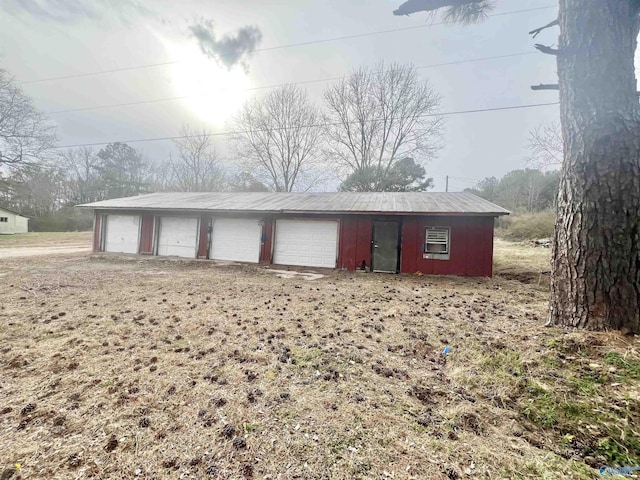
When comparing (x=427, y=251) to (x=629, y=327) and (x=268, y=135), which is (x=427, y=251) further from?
(x=268, y=135)

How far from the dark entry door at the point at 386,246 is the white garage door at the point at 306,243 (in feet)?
4.92

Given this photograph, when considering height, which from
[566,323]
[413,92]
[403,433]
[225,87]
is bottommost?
[403,433]

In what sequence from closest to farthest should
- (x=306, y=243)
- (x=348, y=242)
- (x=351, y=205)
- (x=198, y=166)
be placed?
(x=348, y=242), (x=351, y=205), (x=306, y=243), (x=198, y=166)

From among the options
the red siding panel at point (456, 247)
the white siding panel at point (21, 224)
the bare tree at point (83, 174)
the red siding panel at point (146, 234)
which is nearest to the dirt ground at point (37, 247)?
the red siding panel at point (146, 234)

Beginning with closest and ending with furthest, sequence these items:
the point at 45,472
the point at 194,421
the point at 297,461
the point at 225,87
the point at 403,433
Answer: the point at 45,472, the point at 297,461, the point at 403,433, the point at 194,421, the point at 225,87

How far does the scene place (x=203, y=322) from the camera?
158 inches

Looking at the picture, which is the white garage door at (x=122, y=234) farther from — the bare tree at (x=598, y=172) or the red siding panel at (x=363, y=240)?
the bare tree at (x=598, y=172)

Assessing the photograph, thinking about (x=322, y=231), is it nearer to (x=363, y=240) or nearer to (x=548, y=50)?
(x=363, y=240)

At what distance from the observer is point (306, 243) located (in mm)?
10688

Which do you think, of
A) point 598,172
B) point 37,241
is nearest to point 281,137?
point 37,241

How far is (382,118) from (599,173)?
21104 millimetres

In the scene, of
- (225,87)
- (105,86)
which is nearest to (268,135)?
(225,87)

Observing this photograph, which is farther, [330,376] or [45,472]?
[330,376]

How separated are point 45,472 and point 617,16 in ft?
19.5
